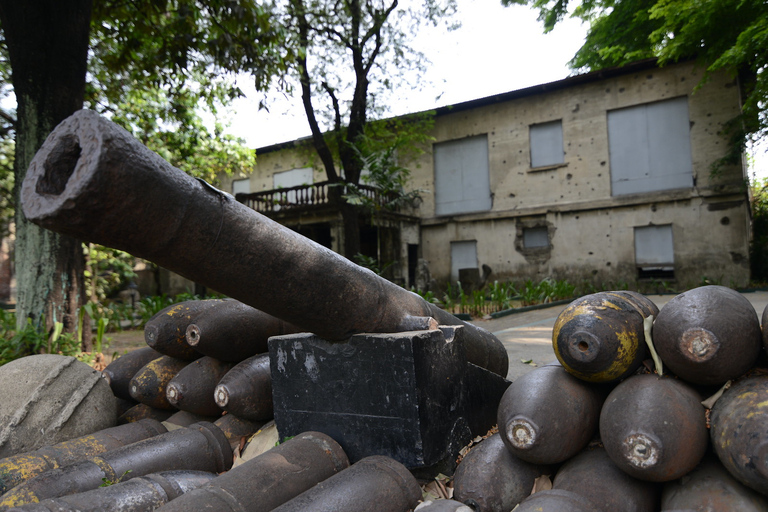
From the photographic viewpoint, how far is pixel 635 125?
13727 mm

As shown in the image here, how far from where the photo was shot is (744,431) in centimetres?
159

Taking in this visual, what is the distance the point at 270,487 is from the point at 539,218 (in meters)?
14.4

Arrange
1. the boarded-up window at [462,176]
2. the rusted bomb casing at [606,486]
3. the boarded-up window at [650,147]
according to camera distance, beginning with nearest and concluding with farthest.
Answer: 1. the rusted bomb casing at [606,486]
2. the boarded-up window at [650,147]
3. the boarded-up window at [462,176]

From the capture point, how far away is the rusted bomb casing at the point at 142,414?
3.34 meters

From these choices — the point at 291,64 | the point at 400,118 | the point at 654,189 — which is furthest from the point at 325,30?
the point at 654,189

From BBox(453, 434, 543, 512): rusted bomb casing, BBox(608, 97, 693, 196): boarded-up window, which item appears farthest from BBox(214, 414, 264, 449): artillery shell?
BBox(608, 97, 693, 196): boarded-up window

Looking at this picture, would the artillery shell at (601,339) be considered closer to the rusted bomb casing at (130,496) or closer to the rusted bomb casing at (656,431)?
the rusted bomb casing at (656,431)

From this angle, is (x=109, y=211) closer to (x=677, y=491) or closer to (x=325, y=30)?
(x=677, y=491)

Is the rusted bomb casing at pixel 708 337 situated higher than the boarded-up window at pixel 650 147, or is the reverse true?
the boarded-up window at pixel 650 147

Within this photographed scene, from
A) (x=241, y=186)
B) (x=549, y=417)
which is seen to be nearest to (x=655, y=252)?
(x=549, y=417)

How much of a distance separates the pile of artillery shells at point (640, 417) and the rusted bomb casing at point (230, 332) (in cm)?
165

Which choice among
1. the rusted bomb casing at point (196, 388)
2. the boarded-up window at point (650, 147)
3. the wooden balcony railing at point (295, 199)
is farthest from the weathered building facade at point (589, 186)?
the rusted bomb casing at point (196, 388)

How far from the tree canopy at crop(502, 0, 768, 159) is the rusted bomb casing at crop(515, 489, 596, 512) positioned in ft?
36.9

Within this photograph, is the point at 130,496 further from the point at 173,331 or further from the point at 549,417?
the point at 549,417
